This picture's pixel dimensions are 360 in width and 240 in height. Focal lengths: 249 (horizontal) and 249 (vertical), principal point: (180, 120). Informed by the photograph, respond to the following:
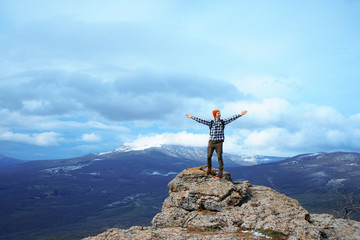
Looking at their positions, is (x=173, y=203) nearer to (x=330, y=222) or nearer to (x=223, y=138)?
(x=223, y=138)

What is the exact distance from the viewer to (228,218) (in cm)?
1617

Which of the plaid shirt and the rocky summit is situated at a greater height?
the plaid shirt

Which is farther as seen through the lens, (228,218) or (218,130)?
(218,130)

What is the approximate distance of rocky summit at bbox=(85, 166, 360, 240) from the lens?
13797mm

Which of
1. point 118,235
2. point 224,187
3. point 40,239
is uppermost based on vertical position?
point 224,187

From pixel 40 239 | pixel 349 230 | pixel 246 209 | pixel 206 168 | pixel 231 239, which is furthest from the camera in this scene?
pixel 40 239

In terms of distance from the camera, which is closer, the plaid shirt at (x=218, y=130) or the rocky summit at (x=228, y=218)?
the rocky summit at (x=228, y=218)

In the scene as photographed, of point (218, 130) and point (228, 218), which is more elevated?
point (218, 130)

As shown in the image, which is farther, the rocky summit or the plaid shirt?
the plaid shirt

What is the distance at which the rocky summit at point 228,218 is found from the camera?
1380 cm

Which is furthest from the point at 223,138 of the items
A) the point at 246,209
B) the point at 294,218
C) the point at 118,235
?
the point at 118,235

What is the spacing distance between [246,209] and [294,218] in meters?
3.22

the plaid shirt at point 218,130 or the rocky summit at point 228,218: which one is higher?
the plaid shirt at point 218,130

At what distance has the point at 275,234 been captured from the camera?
1348cm
